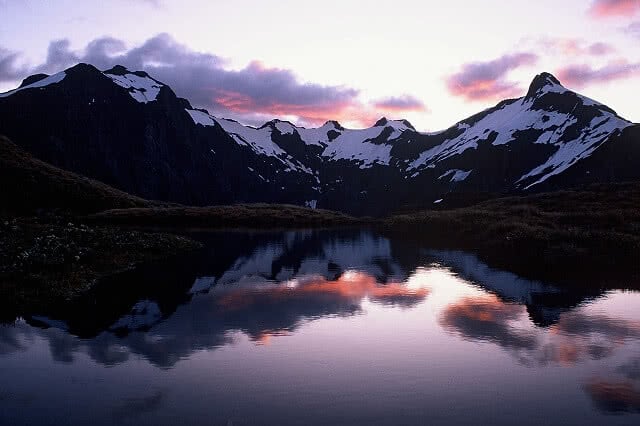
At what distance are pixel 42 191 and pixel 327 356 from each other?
131807 mm

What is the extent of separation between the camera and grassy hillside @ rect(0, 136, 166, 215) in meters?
123

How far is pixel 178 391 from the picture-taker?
59.0ft

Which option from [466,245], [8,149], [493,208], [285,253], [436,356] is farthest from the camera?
[8,149]

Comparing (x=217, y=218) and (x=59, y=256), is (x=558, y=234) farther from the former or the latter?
(x=217, y=218)

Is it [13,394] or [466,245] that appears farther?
[466,245]

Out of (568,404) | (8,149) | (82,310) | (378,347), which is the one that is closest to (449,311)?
(378,347)

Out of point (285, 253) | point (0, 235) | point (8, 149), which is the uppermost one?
point (8, 149)

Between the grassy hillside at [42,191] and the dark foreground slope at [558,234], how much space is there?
83993mm

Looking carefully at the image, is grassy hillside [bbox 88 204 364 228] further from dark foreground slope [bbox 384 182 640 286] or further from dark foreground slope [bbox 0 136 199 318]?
dark foreground slope [bbox 0 136 199 318]

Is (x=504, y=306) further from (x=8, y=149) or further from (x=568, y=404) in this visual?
(x=8, y=149)

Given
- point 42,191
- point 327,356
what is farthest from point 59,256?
point 42,191

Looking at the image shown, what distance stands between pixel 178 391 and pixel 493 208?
341 ft

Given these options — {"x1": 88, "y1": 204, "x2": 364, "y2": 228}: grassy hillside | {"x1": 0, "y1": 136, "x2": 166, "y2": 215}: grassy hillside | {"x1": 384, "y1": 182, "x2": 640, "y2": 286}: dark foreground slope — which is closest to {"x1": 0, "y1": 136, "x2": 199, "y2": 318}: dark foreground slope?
{"x1": 384, "y1": 182, "x2": 640, "y2": 286}: dark foreground slope

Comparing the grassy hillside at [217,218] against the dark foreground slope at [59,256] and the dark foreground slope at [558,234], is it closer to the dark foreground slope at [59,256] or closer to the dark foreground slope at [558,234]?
the dark foreground slope at [558,234]
